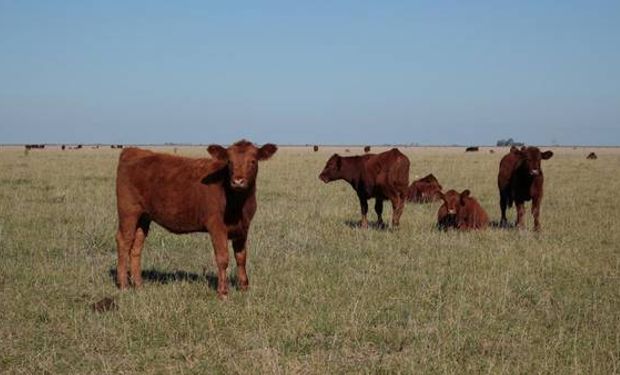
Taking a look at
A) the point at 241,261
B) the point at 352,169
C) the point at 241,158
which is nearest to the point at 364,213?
the point at 352,169

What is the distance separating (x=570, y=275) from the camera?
9.17m

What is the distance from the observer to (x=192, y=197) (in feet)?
26.2

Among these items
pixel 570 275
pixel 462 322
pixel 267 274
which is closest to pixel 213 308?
pixel 267 274

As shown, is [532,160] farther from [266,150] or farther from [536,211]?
[266,150]

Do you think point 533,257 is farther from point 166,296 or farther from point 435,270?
point 166,296

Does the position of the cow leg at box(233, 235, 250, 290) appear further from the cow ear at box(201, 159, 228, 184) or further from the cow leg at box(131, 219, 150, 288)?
the cow leg at box(131, 219, 150, 288)

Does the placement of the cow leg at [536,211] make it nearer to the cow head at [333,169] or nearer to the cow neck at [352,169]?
the cow neck at [352,169]

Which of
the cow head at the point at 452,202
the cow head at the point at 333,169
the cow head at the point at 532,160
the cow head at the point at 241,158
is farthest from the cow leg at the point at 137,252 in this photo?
the cow head at the point at 532,160

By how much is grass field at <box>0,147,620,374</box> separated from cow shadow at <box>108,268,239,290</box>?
0.04 meters

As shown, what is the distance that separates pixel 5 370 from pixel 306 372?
236 centimetres

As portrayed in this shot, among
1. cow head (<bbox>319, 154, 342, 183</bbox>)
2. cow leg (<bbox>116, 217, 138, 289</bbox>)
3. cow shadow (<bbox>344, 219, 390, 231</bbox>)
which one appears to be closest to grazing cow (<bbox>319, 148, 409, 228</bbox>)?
cow shadow (<bbox>344, 219, 390, 231</bbox>)

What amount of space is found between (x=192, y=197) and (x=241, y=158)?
0.92 m

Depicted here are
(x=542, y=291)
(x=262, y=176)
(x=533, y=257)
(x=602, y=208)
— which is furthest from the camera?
(x=262, y=176)

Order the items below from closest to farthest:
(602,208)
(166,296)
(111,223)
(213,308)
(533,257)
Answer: (213,308) → (166,296) → (533,257) → (111,223) → (602,208)
